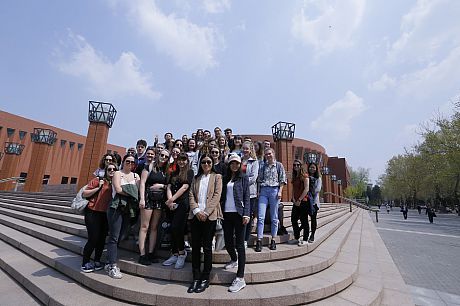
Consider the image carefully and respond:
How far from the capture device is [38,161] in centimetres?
1964

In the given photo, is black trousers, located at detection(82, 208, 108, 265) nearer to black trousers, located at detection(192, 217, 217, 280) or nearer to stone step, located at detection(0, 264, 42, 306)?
stone step, located at detection(0, 264, 42, 306)

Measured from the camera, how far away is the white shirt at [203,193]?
3.11 meters

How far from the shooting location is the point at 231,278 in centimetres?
315

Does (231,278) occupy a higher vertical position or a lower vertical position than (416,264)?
higher

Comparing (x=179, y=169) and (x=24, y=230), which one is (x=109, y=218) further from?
(x=24, y=230)

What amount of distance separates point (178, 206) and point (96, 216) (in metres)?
1.29

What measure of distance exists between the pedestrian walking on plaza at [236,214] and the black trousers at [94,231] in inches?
75.2

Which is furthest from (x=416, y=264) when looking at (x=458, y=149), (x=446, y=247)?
(x=458, y=149)

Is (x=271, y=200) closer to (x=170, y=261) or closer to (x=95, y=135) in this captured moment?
(x=170, y=261)

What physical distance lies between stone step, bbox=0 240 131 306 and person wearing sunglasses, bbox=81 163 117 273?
35 centimetres

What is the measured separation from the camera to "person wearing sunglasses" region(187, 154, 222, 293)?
9.75 ft

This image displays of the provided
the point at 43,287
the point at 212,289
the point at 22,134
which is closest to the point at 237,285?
the point at 212,289

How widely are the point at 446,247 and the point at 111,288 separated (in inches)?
443

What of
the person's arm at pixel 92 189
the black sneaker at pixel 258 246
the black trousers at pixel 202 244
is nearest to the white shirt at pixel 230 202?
the black trousers at pixel 202 244
